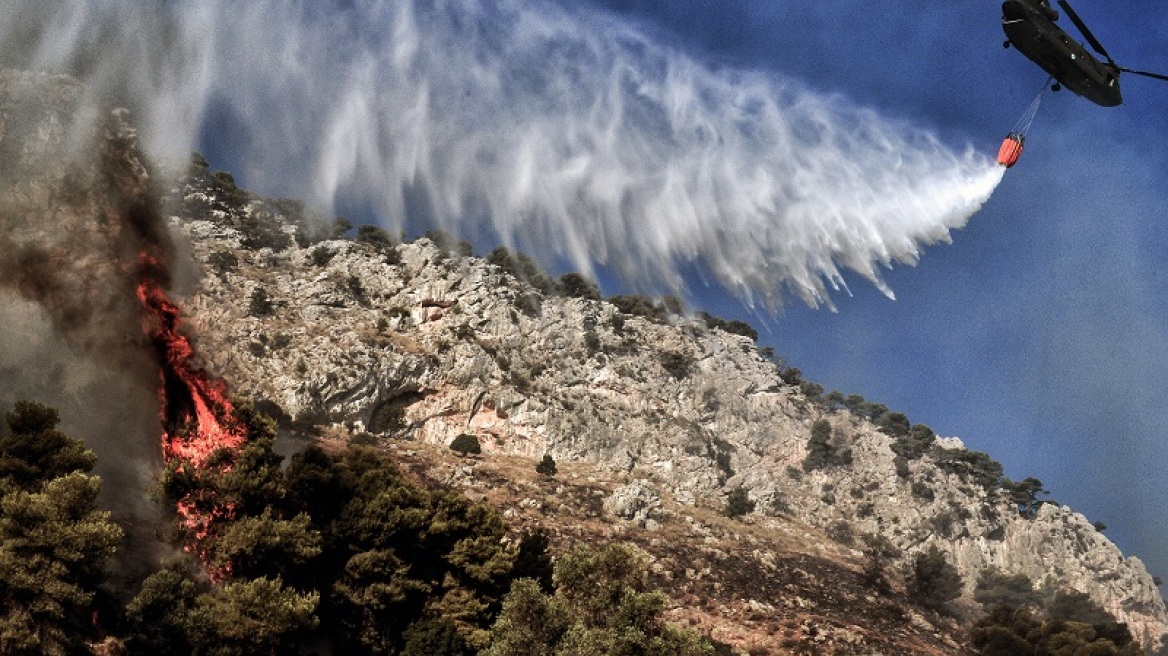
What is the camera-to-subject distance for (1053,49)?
24.3m

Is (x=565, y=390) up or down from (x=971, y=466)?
down

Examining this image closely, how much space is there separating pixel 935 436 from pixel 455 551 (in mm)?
102717

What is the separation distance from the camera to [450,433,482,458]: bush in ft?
232

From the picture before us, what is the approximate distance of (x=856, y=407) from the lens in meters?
123

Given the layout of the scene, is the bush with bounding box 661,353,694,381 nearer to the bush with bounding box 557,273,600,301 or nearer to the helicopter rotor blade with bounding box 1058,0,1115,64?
the bush with bounding box 557,273,600,301

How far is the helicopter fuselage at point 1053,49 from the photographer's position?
78.5 ft

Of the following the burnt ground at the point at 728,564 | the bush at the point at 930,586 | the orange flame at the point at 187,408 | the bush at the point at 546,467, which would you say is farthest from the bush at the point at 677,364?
the orange flame at the point at 187,408

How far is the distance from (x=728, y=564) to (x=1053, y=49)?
43063 millimetres

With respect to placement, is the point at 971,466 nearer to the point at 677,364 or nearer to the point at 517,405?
the point at 677,364

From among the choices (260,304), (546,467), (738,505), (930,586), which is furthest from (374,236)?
(930,586)

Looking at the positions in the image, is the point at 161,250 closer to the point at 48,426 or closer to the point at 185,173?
the point at 48,426

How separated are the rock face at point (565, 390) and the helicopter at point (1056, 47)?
45183mm

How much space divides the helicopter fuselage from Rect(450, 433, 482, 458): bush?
56.1 m

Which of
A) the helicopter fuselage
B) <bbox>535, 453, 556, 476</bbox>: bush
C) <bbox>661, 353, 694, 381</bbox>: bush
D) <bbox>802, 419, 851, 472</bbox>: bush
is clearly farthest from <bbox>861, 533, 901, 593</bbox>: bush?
the helicopter fuselage
